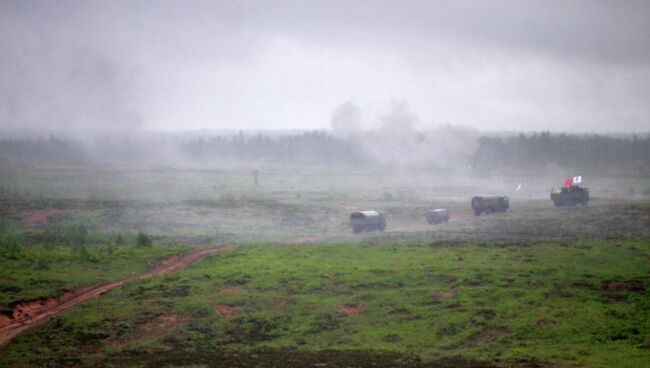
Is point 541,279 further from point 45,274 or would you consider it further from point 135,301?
point 45,274

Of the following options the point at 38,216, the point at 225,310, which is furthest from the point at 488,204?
the point at 38,216

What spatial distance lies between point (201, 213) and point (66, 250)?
95.9 feet

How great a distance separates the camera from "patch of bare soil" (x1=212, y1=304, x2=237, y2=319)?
3008 cm

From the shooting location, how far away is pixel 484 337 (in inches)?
1017

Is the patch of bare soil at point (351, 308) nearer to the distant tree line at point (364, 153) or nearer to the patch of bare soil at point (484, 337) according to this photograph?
the patch of bare soil at point (484, 337)

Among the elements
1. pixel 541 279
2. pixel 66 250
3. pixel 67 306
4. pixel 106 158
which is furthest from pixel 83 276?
pixel 106 158

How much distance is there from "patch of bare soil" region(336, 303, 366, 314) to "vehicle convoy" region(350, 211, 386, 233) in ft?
97.5

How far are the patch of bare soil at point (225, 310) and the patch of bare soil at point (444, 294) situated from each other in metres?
9.79

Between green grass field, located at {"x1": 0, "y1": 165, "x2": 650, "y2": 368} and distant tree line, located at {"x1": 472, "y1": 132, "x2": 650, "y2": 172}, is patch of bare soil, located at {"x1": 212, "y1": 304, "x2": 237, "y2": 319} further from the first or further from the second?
distant tree line, located at {"x1": 472, "y1": 132, "x2": 650, "y2": 172}

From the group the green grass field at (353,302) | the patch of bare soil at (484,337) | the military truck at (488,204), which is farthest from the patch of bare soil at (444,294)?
the military truck at (488,204)

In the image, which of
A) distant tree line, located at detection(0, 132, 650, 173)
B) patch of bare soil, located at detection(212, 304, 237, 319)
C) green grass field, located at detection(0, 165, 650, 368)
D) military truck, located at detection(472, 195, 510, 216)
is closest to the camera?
green grass field, located at detection(0, 165, 650, 368)

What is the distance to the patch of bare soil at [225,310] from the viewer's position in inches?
1184

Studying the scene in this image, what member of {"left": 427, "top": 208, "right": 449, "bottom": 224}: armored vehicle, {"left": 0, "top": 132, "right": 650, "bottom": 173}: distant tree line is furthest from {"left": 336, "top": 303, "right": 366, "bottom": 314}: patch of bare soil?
{"left": 0, "top": 132, "right": 650, "bottom": 173}: distant tree line

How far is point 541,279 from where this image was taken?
32.4m
